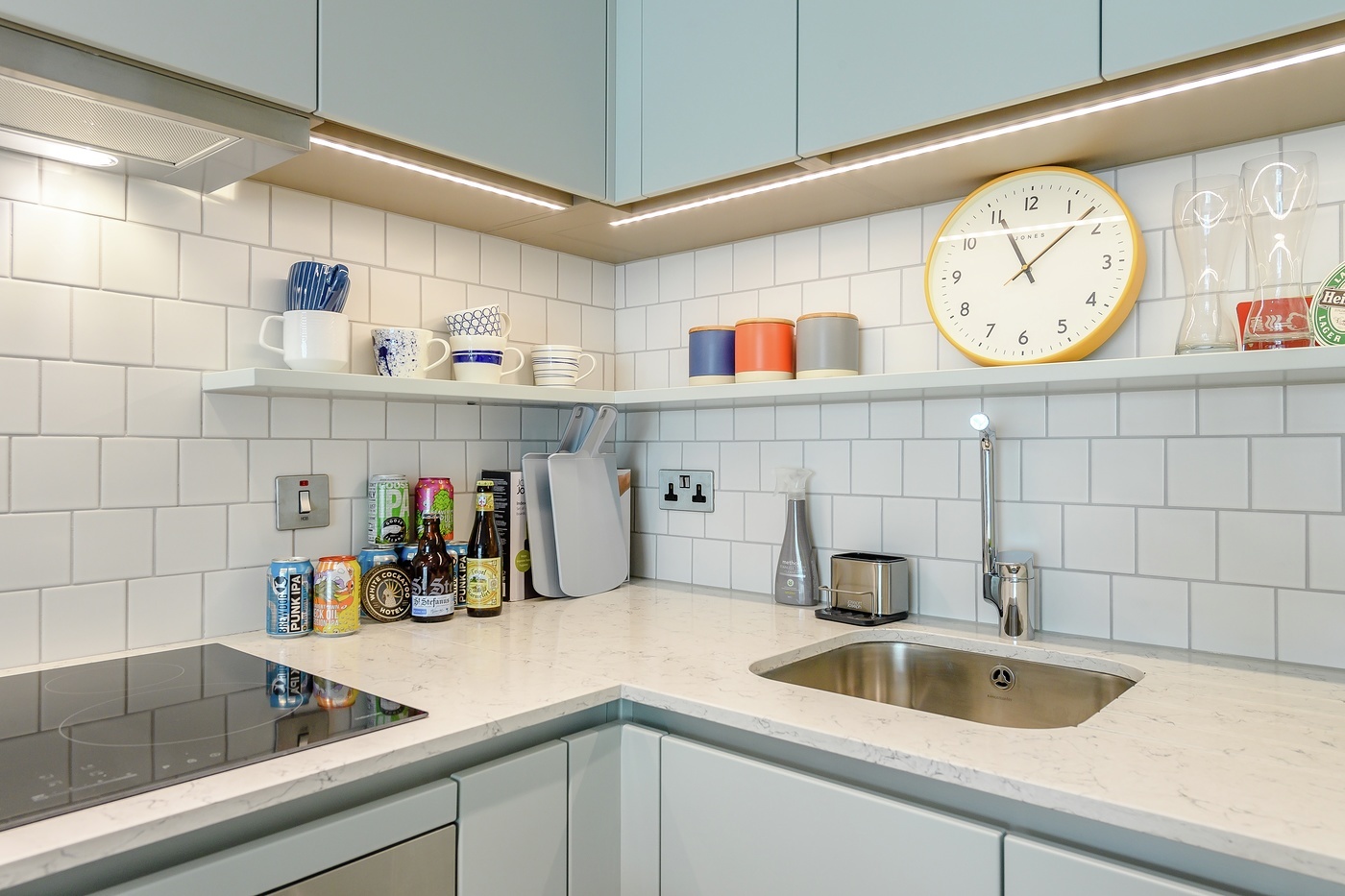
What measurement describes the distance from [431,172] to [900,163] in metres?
0.83

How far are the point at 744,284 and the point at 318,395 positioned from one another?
3.17ft

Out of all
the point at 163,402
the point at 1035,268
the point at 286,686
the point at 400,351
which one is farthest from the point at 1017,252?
the point at 163,402

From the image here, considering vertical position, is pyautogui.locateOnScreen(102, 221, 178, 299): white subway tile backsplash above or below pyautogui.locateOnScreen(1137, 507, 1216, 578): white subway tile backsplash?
above

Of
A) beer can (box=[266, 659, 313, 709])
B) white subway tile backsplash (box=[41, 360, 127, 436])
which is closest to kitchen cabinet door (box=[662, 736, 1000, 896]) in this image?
beer can (box=[266, 659, 313, 709])

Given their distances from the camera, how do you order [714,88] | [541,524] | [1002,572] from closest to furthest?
1. [1002,572]
2. [714,88]
3. [541,524]

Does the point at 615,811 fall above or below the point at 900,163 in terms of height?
below

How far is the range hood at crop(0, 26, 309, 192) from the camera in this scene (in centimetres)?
108

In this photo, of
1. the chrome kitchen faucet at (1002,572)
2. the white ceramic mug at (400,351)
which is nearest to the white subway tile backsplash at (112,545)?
the white ceramic mug at (400,351)

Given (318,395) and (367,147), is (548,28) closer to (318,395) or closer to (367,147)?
(367,147)

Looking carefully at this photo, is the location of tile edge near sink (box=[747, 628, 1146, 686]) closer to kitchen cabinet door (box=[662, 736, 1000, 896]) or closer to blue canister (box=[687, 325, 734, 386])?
kitchen cabinet door (box=[662, 736, 1000, 896])

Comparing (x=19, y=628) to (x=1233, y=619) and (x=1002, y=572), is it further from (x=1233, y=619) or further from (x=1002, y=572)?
(x=1233, y=619)

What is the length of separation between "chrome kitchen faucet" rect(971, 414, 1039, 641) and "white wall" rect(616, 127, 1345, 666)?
0.22ft

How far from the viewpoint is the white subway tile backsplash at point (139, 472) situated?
1423mm

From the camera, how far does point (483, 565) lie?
5.72 feet
